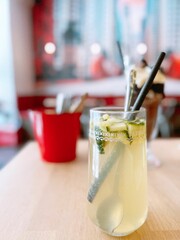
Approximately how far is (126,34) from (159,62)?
3.63 meters

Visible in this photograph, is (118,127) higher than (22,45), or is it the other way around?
(22,45)

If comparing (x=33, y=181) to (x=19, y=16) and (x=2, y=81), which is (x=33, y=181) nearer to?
(x=2, y=81)

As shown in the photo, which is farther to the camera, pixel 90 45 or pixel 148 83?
pixel 90 45

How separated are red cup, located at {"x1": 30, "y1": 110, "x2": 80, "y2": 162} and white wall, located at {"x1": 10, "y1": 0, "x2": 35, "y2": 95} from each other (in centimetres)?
263

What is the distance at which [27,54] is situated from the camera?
12.7 feet

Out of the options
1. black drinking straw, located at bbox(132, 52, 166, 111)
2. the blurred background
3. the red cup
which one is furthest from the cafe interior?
black drinking straw, located at bbox(132, 52, 166, 111)

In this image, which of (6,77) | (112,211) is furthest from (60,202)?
(6,77)

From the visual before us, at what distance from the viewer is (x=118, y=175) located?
461 millimetres

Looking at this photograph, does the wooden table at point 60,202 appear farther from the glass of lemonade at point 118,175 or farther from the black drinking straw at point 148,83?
the black drinking straw at point 148,83

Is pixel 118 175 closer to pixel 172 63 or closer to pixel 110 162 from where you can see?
pixel 110 162

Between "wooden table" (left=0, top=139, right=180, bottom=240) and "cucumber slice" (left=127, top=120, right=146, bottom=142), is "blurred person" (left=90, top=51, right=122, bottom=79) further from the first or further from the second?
"cucumber slice" (left=127, top=120, right=146, bottom=142)

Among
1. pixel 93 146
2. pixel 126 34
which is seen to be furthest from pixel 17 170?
pixel 126 34

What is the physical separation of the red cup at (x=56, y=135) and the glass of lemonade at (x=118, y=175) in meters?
0.44

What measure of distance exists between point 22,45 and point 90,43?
101 cm
